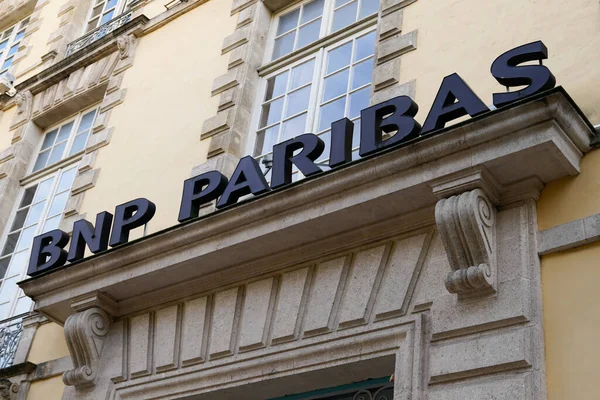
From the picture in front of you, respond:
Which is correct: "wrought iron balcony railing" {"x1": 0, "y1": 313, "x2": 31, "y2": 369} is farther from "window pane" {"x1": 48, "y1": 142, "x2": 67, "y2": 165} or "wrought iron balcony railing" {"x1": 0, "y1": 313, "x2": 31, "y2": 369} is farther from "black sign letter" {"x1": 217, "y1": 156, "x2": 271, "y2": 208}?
"black sign letter" {"x1": 217, "y1": 156, "x2": 271, "y2": 208}

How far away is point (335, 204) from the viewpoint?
654 cm

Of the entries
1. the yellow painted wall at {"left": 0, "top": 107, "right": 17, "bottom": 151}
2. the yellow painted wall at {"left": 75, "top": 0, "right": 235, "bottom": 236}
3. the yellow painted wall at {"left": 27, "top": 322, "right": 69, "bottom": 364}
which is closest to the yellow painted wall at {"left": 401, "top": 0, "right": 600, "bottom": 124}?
the yellow painted wall at {"left": 75, "top": 0, "right": 235, "bottom": 236}

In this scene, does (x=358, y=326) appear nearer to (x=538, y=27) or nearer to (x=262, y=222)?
(x=262, y=222)

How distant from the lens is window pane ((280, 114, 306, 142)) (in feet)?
29.1

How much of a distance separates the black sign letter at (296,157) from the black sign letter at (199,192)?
604 millimetres

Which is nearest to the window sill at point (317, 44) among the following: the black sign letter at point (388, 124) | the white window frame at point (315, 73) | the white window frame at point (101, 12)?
the white window frame at point (315, 73)

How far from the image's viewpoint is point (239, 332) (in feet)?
23.6

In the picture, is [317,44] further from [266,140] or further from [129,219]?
[129,219]

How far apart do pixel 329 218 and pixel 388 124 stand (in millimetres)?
856

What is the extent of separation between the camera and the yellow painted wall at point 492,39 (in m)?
6.47

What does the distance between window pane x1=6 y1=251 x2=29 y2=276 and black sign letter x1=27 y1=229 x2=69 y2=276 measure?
2.06 meters

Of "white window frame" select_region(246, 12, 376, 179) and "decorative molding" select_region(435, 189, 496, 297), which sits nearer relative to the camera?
"decorative molding" select_region(435, 189, 496, 297)

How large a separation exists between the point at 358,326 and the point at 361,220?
2.67 feet

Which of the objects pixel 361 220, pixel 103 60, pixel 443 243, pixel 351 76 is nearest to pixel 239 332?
pixel 361 220
